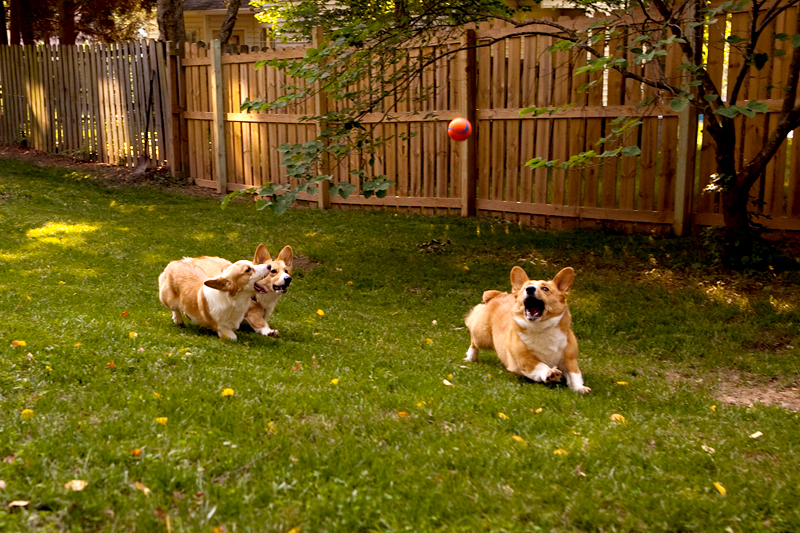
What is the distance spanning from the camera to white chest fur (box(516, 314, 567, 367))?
5.42 meters

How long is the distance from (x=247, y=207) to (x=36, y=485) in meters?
9.59

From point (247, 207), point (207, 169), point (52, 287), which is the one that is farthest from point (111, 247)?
point (207, 169)

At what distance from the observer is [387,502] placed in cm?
333

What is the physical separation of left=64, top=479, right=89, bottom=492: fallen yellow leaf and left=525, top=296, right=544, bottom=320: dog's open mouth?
3.08 metres

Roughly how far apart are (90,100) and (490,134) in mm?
9569

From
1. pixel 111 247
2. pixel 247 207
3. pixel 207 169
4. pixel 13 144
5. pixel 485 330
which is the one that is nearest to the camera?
pixel 485 330

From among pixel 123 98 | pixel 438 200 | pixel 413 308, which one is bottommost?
pixel 413 308

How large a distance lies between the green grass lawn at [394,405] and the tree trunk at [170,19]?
8254 millimetres

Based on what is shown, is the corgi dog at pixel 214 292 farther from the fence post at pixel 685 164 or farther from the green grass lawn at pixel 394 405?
the fence post at pixel 685 164

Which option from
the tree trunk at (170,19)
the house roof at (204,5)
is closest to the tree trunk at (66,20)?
the tree trunk at (170,19)

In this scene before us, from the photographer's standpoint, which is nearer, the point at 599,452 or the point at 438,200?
the point at 599,452

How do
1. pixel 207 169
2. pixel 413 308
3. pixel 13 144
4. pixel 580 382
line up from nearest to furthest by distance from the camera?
pixel 580 382 < pixel 413 308 < pixel 207 169 < pixel 13 144

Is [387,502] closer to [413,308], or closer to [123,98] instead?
[413,308]

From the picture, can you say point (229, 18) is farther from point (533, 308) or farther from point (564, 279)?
point (533, 308)
